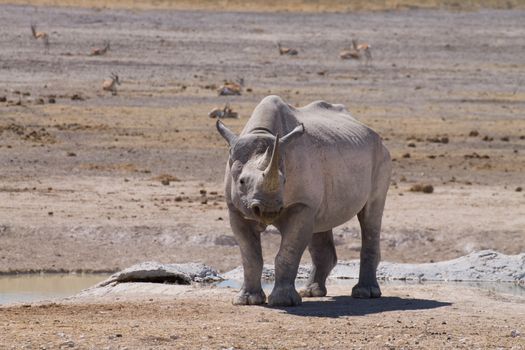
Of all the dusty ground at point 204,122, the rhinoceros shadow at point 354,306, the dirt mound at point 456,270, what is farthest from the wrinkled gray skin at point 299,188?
the dusty ground at point 204,122

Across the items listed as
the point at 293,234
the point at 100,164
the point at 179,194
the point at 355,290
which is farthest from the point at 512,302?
the point at 100,164

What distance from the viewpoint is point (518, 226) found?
21703mm

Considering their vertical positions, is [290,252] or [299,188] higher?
[299,188]

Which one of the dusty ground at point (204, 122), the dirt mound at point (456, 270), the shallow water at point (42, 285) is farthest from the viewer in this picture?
the dusty ground at point (204, 122)

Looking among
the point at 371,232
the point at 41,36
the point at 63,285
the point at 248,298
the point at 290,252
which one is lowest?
the point at 41,36

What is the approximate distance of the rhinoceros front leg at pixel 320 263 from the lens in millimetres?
15172

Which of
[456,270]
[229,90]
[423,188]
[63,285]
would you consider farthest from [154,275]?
[229,90]

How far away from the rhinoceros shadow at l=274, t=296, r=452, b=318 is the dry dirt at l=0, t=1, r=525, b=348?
0.95 feet

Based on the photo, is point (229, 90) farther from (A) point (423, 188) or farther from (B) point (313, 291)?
(B) point (313, 291)

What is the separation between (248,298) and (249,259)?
38 cm

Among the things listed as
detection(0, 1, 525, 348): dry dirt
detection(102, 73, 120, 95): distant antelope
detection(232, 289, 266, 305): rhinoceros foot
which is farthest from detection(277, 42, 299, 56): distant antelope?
detection(232, 289, 266, 305): rhinoceros foot

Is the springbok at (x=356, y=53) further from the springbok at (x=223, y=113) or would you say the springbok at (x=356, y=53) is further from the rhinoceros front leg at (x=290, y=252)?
the rhinoceros front leg at (x=290, y=252)

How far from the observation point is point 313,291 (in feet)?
49.7

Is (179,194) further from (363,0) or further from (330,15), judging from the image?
(363,0)
